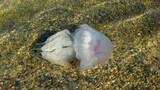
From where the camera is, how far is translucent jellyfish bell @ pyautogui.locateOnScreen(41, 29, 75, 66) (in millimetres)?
2549

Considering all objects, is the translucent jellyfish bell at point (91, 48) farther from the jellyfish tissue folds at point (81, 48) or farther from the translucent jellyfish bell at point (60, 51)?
the translucent jellyfish bell at point (60, 51)

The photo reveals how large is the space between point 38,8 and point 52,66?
208 centimetres

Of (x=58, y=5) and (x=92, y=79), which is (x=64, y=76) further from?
(x=58, y=5)

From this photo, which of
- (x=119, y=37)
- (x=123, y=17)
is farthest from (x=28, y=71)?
(x=123, y=17)

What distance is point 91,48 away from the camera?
7.50 ft

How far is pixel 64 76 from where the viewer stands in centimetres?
241

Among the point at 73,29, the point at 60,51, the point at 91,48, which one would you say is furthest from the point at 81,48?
the point at 73,29

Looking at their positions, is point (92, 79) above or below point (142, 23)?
below

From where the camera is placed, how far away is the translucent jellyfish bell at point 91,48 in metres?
2.28

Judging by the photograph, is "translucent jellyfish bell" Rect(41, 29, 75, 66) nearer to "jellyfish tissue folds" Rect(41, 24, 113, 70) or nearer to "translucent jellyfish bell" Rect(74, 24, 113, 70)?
"jellyfish tissue folds" Rect(41, 24, 113, 70)

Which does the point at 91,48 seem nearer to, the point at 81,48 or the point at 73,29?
the point at 81,48

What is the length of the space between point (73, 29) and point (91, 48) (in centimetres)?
95

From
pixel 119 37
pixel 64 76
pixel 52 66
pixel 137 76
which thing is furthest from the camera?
pixel 119 37

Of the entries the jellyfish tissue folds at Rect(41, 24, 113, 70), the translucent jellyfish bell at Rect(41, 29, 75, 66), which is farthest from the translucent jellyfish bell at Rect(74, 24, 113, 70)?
the translucent jellyfish bell at Rect(41, 29, 75, 66)
